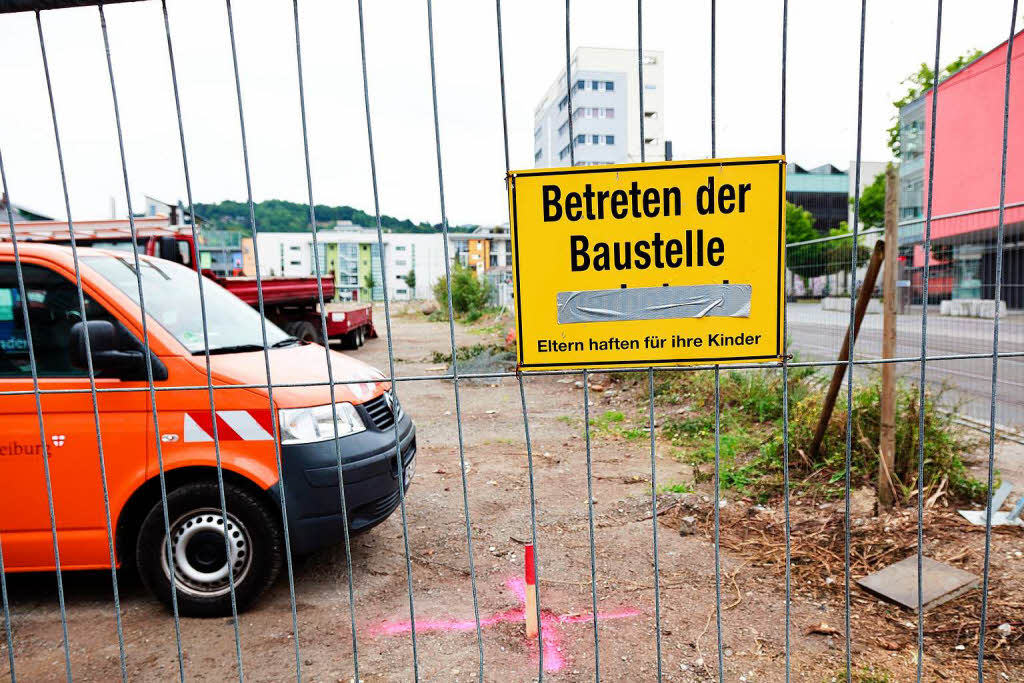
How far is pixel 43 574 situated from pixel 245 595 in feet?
5.18

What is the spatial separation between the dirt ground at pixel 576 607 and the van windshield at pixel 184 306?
1437mm

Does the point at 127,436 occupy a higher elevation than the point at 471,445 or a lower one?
higher

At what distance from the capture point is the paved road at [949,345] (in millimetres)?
5707

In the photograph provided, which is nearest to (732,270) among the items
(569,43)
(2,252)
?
(569,43)

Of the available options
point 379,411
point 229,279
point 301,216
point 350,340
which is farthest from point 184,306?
point 350,340

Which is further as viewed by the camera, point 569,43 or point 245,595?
point 245,595

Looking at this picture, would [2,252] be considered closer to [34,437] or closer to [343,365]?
[34,437]

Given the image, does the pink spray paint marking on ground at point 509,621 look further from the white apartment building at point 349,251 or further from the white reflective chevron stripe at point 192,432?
the white apartment building at point 349,251

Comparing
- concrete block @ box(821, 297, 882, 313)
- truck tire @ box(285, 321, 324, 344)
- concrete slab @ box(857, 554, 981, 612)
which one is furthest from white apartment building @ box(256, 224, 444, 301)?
concrete block @ box(821, 297, 882, 313)

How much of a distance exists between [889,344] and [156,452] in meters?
4.51

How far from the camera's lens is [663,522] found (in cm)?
476

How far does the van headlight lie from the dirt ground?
37.6 inches

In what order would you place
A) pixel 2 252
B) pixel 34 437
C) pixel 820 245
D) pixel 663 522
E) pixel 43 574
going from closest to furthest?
pixel 34 437 < pixel 2 252 < pixel 43 574 < pixel 663 522 < pixel 820 245

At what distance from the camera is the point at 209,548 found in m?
3.47
